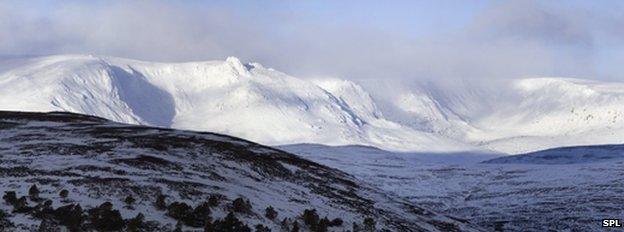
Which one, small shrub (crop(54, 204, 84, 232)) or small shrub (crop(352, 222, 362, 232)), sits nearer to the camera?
small shrub (crop(54, 204, 84, 232))

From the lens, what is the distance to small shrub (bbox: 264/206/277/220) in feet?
153

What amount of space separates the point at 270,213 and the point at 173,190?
5.63 m

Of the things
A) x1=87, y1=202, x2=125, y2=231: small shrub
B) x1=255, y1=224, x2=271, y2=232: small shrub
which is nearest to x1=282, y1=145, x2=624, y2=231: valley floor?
x1=255, y1=224, x2=271, y2=232: small shrub

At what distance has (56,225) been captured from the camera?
39250mm

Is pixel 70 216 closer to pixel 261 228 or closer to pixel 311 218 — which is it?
pixel 261 228

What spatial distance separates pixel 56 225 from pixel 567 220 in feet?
164

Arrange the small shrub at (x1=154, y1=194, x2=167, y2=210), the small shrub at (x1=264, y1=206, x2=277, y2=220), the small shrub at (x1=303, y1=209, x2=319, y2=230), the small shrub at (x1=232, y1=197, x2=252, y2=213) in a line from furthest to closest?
the small shrub at (x1=303, y1=209, x2=319, y2=230), the small shrub at (x1=264, y1=206, x2=277, y2=220), the small shrub at (x1=232, y1=197, x2=252, y2=213), the small shrub at (x1=154, y1=194, x2=167, y2=210)

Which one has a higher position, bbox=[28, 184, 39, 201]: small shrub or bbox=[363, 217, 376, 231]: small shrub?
bbox=[363, 217, 376, 231]: small shrub

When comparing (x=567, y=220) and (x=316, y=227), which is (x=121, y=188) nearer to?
(x=316, y=227)

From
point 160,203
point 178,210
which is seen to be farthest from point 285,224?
point 160,203

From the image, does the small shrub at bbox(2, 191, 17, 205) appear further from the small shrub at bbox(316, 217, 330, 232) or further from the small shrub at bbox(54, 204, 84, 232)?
the small shrub at bbox(316, 217, 330, 232)

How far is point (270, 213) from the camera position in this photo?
47.0 metres

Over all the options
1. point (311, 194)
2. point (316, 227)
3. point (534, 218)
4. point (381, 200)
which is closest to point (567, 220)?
point (534, 218)

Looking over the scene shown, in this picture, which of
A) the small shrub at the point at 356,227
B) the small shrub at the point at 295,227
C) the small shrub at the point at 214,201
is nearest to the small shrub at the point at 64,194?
the small shrub at the point at 214,201
